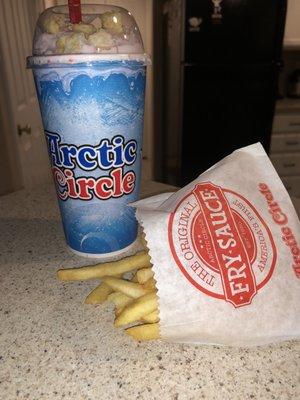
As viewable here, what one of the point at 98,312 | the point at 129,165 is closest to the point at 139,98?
the point at 129,165

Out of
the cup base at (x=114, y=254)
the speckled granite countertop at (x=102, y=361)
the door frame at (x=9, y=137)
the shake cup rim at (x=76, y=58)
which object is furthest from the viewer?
the door frame at (x=9, y=137)

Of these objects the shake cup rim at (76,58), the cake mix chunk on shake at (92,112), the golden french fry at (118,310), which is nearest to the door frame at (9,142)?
the cake mix chunk on shake at (92,112)

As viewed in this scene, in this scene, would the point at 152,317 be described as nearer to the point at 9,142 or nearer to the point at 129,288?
the point at 129,288

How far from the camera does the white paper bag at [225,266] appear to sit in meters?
0.39

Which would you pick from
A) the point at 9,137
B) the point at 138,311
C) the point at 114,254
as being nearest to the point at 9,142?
the point at 9,137

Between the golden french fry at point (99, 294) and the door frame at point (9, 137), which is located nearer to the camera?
the golden french fry at point (99, 294)

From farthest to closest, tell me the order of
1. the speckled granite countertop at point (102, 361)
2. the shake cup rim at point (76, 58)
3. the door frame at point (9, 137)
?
1. the door frame at point (9, 137)
2. the shake cup rim at point (76, 58)
3. the speckled granite countertop at point (102, 361)

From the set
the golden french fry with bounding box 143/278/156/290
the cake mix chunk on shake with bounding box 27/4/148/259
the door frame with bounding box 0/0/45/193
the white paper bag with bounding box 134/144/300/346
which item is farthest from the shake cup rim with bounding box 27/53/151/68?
the door frame with bounding box 0/0/45/193

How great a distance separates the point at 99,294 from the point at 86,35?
1.31 feet

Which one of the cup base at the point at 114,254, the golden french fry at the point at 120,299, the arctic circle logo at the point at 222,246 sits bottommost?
the cup base at the point at 114,254

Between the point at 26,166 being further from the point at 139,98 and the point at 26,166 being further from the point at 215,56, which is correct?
the point at 139,98

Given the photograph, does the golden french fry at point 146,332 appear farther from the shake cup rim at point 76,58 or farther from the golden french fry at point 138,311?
the shake cup rim at point 76,58

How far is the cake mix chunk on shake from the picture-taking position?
50cm

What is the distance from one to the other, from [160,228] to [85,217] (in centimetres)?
21
